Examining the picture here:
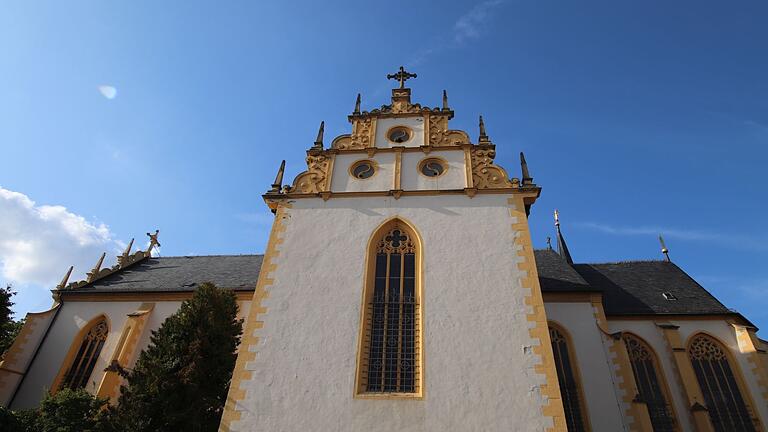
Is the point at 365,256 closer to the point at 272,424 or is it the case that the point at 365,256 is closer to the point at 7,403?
the point at 272,424

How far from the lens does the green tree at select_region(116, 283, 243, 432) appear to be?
36.8ft

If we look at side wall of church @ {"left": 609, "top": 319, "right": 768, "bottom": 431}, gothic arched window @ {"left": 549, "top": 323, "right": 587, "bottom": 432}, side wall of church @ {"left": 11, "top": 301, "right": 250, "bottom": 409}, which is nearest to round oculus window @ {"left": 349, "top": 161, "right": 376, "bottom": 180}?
side wall of church @ {"left": 11, "top": 301, "right": 250, "bottom": 409}

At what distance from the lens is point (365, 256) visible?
11281 mm

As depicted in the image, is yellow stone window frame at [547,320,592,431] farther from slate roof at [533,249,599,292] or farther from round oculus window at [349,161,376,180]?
round oculus window at [349,161,376,180]

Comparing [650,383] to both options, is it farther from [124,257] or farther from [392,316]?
[124,257]

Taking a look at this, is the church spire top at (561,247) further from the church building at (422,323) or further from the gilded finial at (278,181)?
the gilded finial at (278,181)

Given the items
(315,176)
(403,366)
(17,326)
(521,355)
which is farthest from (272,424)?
(17,326)

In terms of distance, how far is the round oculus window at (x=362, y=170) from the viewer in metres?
13.4

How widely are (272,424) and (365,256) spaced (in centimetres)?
440

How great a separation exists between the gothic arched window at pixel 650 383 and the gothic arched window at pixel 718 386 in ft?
4.28

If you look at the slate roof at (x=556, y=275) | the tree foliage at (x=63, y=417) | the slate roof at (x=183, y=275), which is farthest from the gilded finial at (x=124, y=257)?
the slate roof at (x=556, y=275)

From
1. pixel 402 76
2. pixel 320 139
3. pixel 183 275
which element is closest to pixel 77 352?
pixel 183 275

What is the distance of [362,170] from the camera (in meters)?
13.6

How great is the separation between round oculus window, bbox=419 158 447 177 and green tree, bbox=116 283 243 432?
25.1ft
